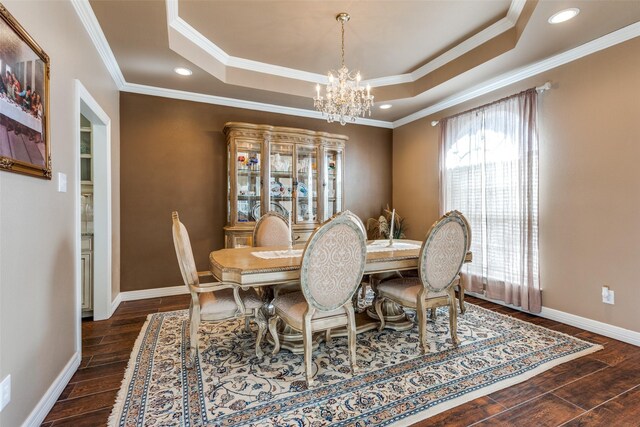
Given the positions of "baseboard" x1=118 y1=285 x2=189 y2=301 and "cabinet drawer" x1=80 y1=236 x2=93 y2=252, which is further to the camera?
"baseboard" x1=118 y1=285 x2=189 y2=301

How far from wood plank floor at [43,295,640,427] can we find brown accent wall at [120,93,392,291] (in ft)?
4.55

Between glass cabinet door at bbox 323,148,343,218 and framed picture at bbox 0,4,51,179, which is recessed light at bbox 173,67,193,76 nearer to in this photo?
framed picture at bbox 0,4,51,179

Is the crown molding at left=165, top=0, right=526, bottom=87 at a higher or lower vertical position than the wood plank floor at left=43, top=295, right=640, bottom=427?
higher

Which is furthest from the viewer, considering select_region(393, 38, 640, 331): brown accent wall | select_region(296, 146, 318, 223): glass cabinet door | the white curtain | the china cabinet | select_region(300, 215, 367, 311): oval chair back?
select_region(296, 146, 318, 223): glass cabinet door

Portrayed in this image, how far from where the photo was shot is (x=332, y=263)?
1919 millimetres

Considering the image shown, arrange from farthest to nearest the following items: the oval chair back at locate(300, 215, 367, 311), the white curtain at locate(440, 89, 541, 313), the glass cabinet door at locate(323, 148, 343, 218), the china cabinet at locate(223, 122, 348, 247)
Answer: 1. the glass cabinet door at locate(323, 148, 343, 218)
2. the china cabinet at locate(223, 122, 348, 247)
3. the white curtain at locate(440, 89, 541, 313)
4. the oval chair back at locate(300, 215, 367, 311)

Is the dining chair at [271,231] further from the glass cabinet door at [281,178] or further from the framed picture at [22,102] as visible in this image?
the framed picture at [22,102]

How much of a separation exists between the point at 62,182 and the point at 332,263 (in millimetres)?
1776

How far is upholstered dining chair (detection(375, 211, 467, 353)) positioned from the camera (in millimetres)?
2275

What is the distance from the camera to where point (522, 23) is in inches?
101

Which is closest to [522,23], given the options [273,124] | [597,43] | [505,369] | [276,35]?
[597,43]

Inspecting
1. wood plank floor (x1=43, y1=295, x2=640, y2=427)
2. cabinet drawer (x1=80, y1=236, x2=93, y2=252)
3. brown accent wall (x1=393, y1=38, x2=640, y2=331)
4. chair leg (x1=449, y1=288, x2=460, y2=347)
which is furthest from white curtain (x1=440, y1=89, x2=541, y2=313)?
cabinet drawer (x1=80, y1=236, x2=93, y2=252)

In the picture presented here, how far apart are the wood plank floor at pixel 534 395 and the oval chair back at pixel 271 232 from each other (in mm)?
1399

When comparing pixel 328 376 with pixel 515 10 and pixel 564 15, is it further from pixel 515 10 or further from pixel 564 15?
pixel 515 10
